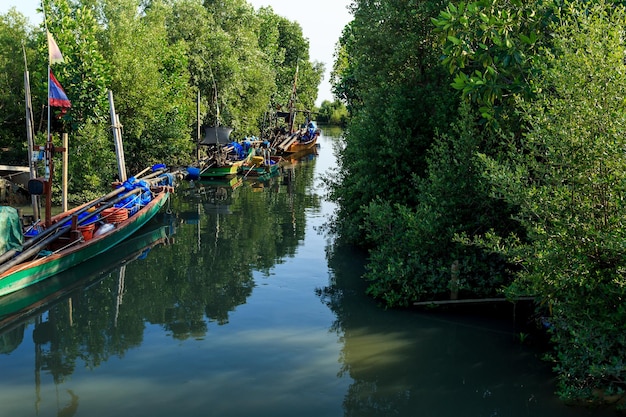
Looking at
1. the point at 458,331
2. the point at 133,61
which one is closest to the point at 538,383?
the point at 458,331

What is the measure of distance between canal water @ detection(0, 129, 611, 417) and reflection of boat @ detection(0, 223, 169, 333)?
2.4 inches

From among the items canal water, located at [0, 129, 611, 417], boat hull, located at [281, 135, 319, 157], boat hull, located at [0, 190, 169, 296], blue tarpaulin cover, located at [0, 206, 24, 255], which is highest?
boat hull, located at [281, 135, 319, 157]

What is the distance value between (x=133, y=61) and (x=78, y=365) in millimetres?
22787

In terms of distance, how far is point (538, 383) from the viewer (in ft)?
34.3

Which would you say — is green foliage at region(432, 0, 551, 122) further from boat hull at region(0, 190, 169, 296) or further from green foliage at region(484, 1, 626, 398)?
boat hull at region(0, 190, 169, 296)

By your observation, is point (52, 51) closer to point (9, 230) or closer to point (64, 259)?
point (9, 230)

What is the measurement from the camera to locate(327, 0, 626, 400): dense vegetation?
8.22 meters

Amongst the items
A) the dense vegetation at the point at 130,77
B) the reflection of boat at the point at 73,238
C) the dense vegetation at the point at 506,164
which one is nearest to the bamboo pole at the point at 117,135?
the reflection of boat at the point at 73,238

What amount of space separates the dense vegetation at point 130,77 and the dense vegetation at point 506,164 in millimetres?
13574

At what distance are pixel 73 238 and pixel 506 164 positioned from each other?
1237 cm

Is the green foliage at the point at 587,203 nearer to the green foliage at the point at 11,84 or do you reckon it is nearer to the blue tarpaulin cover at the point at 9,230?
the blue tarpaulin cover at the point at 9,230

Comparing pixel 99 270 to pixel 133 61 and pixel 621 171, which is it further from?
pixel 133 61

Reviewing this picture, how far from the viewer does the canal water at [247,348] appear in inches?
385

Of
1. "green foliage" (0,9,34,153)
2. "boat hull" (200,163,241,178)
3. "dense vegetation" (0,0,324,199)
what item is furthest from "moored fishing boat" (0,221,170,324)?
"boat hull" (200,163,241,178)
